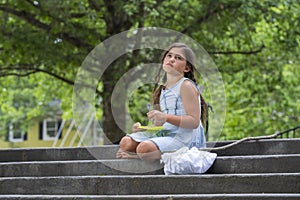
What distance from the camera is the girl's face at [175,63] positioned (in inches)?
227

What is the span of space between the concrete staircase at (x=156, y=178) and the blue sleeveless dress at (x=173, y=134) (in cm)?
20

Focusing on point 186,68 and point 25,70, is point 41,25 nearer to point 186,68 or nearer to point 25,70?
point 25,70

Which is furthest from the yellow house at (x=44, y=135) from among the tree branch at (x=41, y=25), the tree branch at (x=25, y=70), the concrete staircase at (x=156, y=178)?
the concrete staircase at (x=156, y=178)

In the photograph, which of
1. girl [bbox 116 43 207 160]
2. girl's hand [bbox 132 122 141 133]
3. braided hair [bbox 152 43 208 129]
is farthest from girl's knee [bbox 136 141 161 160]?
braided hair [bbox 152 43 208 129]

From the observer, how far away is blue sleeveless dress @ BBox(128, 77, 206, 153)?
5539mm

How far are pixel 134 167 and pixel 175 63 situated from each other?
3.28 ft

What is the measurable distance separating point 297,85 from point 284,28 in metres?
4.17

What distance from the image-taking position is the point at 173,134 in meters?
5.60

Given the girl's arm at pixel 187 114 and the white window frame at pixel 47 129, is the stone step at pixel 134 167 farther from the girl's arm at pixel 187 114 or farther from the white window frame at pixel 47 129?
the white window frame at pixel 47 129

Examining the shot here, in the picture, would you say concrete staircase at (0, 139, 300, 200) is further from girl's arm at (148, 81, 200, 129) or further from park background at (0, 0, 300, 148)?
park background at (0, 0, 300, 148)

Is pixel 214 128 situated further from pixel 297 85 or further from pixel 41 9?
pixel 297 85

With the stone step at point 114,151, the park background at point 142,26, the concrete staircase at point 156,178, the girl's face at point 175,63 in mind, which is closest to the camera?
the concrete staircase at point 156,178

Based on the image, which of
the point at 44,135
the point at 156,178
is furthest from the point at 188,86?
the point at 44,135

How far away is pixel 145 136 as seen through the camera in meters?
5.70
